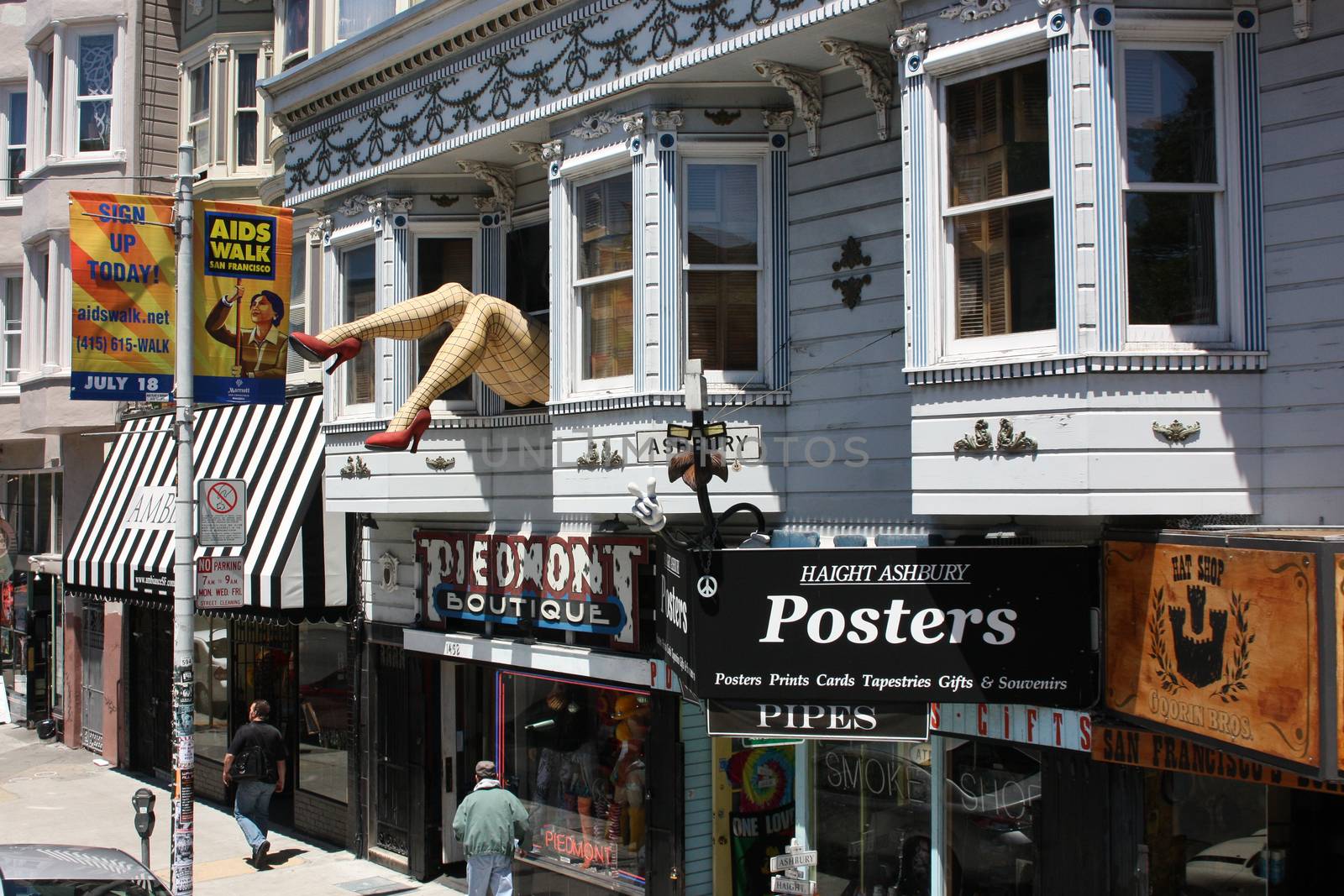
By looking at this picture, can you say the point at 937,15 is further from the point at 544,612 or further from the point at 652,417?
the point at 544,612

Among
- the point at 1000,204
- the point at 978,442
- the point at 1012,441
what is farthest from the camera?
the point at 1000,204

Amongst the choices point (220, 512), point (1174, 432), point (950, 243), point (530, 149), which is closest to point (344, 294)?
point (220, 512)

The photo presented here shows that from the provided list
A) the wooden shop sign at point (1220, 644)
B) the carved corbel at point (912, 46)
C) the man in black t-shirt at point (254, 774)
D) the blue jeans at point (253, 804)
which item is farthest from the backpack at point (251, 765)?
the carved corbel at point (912, 46)

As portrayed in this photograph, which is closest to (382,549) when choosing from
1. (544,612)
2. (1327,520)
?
(544,612)

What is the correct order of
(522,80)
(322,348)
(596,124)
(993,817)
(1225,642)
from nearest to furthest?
(1225,642)
(993,817)
(596,124)
(322,348)
(522,80)

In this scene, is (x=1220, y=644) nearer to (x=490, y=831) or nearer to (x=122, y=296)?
(x=490, y=831)

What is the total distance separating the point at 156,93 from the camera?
71.9 feet

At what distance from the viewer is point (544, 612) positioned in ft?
42.9

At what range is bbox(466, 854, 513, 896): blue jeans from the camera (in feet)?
39.8

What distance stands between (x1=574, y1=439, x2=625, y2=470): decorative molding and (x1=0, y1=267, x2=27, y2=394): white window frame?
1676 centimetres

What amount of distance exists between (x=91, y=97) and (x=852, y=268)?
17.3 metres

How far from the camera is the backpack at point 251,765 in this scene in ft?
50.9

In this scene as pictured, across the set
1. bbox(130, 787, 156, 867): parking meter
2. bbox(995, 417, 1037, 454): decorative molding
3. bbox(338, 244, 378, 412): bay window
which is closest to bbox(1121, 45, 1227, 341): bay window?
bbox(995, 417, 1037, 454): decorative molding

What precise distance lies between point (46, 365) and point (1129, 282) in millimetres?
19472
